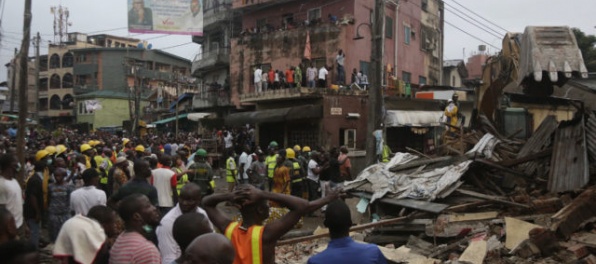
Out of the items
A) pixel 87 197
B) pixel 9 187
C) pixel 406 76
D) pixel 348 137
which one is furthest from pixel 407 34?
pixel 9 187

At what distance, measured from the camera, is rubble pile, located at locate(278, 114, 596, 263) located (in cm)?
683

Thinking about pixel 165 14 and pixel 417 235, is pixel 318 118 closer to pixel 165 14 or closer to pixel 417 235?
pixel 165 14

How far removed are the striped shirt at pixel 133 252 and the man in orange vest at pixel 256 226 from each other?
512 mm

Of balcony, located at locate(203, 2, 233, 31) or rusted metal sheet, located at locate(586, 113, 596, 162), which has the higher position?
balcony, located at locate(203, 2, 233, 31)

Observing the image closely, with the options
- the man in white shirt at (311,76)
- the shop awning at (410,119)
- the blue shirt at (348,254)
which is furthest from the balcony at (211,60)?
the blue shirt at (348,254)

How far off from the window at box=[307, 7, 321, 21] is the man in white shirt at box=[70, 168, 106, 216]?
974 inches

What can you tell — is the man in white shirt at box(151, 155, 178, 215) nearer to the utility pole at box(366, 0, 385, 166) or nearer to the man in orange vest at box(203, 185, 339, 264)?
the man in orange vest at box(203, 185, 339, 264)

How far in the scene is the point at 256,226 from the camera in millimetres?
3389

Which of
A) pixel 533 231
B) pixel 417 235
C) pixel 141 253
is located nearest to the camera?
pixel 141 253

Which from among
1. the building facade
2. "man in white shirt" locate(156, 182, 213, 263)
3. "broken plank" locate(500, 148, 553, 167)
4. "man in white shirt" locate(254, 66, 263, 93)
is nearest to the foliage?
"man in white shirt" locate(254, 66, 263, 93)

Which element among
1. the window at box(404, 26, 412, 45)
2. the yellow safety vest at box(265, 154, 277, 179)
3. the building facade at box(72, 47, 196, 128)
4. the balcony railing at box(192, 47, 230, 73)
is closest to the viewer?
the yellow safety vest at box(265, 154, 277, 179)

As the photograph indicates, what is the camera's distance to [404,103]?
24297 millimetres

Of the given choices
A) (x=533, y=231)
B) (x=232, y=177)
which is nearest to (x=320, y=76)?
(x=232, y=177)

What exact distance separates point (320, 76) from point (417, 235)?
54.0ft
